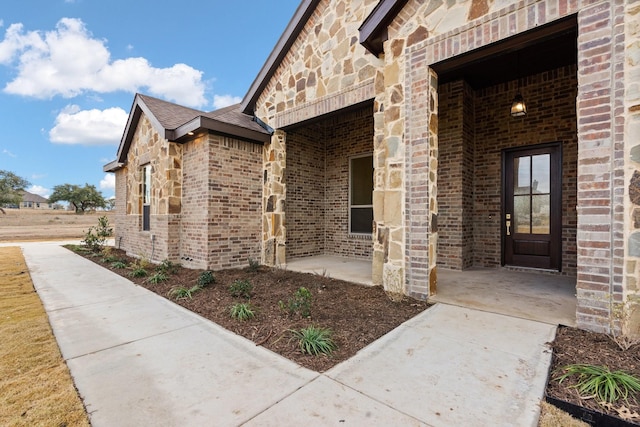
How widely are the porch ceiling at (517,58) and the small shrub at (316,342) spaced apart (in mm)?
3920

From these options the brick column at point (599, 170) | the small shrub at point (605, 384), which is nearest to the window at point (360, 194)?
the brick column at point (599, 170)

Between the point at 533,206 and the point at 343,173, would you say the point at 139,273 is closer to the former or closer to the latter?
the point at 343,173

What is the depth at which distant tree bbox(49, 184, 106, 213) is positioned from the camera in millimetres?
48281

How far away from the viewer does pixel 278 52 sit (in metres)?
6.68

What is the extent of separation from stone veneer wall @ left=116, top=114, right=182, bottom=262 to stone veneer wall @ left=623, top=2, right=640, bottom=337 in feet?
25.5

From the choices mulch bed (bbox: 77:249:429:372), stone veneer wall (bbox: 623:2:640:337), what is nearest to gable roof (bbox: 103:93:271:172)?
mulch bed (bbox: 77:249:429:372)

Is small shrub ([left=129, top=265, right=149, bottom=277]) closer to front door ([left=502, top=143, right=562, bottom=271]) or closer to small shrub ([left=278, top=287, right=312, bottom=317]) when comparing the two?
small shrub ([left=278, top=287, right=312, bottom=317])

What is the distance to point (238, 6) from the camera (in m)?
12.5

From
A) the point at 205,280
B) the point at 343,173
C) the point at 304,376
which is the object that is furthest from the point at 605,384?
the point at 343,173

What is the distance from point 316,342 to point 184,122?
684cm

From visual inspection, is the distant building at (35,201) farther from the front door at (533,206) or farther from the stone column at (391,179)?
the front door at (533,206)

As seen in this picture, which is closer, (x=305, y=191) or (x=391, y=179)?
(x=391, y=179)

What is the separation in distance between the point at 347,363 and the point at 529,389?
1332mm

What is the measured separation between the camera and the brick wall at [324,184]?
7949 mm
